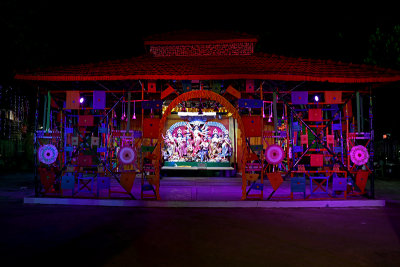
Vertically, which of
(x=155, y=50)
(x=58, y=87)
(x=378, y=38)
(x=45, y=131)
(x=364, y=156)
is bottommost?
(x=364, y=156)

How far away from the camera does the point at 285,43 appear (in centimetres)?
2367

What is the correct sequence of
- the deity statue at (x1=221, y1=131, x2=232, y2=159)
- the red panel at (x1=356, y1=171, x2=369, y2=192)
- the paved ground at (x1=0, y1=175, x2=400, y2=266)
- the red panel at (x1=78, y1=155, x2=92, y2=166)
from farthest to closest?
the deity statue at (x1=221, y1=131, x2=232, y2=159), the red panel at (x1=78, y1=155, x2=92, y2=166), the red panel at (x1=356, y1=171, x2=369, y2=192), the paved ground at (x1=0, y1=175, x2=400, y2=266)

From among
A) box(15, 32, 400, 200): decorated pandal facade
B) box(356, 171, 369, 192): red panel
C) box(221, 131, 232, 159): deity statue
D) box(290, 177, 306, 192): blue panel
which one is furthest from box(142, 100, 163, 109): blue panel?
box(221, 131, 232, 159): deity statue

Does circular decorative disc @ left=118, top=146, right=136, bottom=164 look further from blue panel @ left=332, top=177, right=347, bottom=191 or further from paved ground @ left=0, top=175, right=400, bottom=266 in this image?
blue panel @ left=332, top=177, right=347, bottom=191

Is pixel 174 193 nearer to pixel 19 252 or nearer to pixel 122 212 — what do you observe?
pixel 122 212

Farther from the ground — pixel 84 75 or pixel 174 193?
pixel 84 75

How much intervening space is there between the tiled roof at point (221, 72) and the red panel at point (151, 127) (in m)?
1.20

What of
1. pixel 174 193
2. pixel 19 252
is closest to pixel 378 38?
pixel 174 193

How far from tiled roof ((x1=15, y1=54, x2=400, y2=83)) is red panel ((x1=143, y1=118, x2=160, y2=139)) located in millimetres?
1202

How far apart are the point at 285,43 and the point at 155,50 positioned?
14.3 m

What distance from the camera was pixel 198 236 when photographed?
5715 mm


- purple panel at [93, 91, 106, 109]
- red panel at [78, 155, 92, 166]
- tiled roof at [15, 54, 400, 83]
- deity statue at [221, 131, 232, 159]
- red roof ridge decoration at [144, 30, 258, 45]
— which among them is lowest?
red panel at [78, 155, 92, 166]

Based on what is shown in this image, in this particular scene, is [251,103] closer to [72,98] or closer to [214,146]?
[72,98]

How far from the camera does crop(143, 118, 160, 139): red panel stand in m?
8.77
